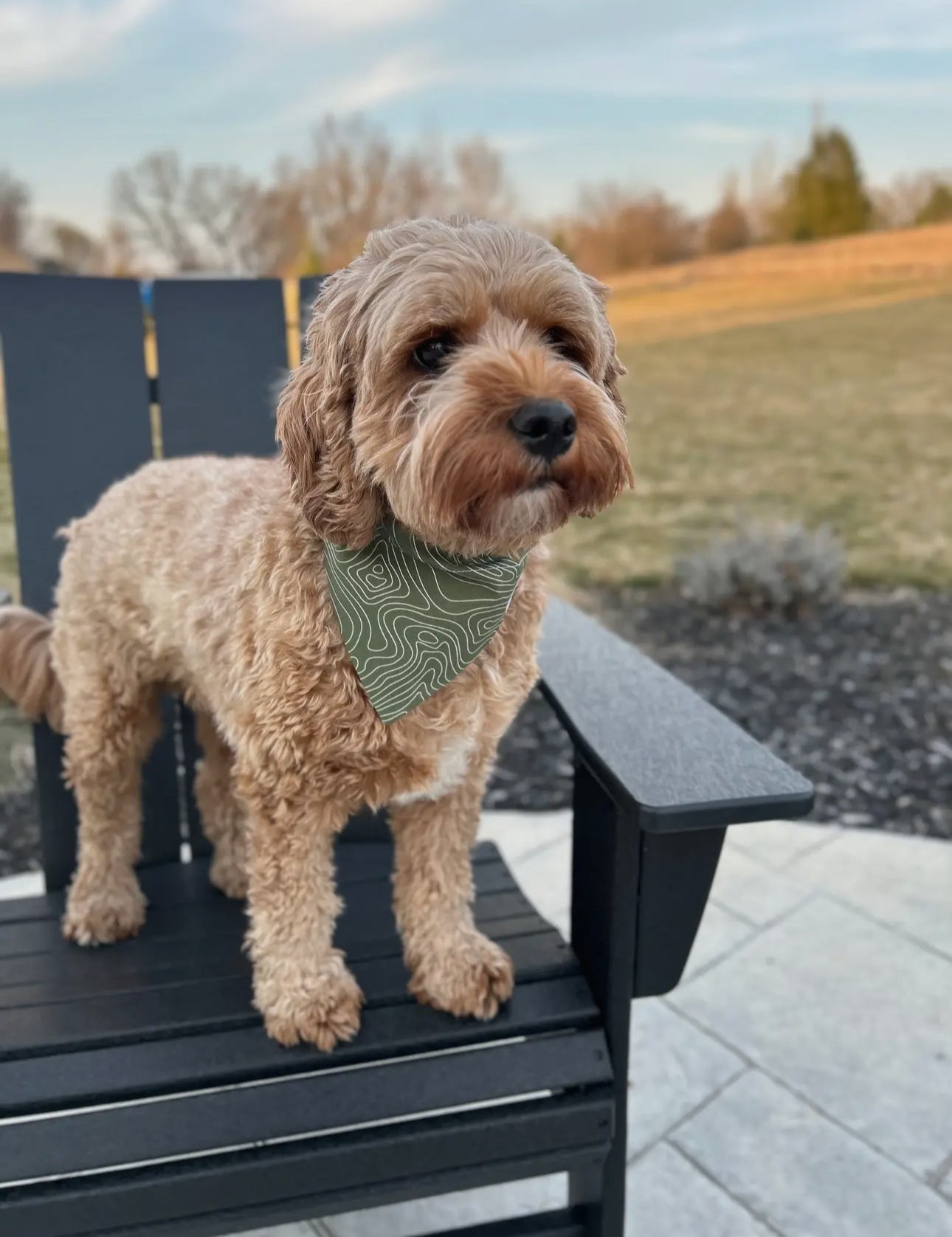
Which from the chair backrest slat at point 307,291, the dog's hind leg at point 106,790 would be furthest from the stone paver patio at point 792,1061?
the chair backrest slat at point 307,291

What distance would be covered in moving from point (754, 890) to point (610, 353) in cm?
218

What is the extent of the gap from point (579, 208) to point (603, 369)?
17.9ft

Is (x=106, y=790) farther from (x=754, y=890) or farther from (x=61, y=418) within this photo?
(x=754, y=890)

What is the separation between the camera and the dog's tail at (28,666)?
→ 223cm

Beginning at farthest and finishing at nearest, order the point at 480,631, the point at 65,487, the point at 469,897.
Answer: the point at 65,487, the point at 469,897, the point at 480,631

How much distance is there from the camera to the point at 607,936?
1846mm

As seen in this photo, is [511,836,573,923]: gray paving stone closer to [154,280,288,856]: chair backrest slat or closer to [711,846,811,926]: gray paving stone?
[711,846,811,926]: gray paving stone

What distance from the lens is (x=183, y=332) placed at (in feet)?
8.32

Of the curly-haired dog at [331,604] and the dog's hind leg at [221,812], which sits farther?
the dog's hind leg at [221,812]

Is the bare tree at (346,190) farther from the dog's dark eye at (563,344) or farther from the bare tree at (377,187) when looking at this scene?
the dog's dark eye at (563,344)

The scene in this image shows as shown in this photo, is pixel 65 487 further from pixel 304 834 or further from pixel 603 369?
pixel 603 369

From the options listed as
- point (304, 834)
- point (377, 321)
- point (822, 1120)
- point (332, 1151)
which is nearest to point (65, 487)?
point (304, 834)

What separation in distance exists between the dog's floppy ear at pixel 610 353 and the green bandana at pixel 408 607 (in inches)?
11.8

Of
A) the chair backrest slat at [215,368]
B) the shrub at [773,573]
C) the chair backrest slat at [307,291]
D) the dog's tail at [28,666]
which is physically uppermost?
the chair backrest slat at [307,291]
